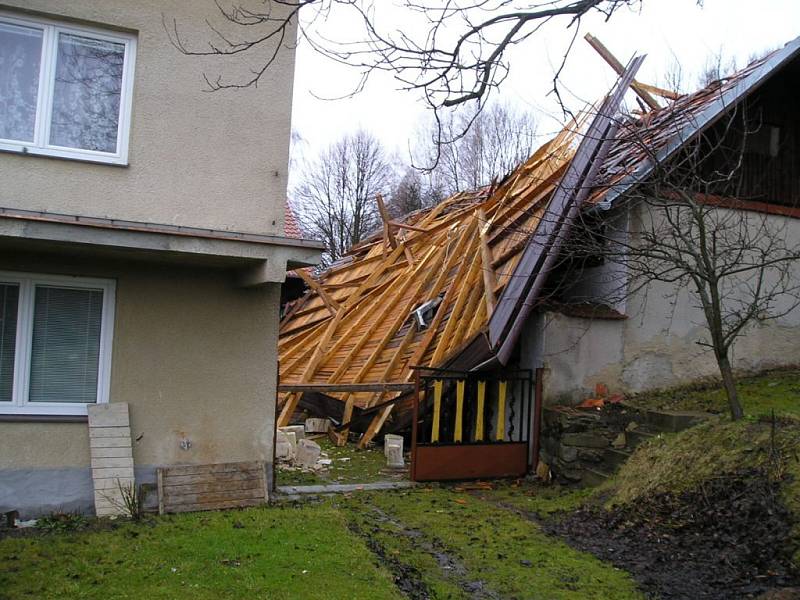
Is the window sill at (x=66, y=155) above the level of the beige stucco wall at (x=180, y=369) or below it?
above

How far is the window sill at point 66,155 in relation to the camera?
6930 mm

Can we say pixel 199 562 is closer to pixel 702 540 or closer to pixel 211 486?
pixel 211 486

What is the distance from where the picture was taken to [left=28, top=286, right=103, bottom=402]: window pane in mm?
7250

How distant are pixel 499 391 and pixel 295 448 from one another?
10.4 ft

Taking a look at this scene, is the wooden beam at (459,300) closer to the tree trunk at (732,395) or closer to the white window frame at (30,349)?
the tree trunk at (732,395)

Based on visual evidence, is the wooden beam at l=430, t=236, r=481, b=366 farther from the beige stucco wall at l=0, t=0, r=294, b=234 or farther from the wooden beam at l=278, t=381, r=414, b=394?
the beige stucco wall at l=0, t=0, r=294, b=234

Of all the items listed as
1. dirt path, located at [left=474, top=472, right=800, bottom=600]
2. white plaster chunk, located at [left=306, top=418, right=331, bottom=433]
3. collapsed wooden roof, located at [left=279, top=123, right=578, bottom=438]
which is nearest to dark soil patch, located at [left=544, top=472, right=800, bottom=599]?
dirt path, located at [left=474, top=472, right=800, bottom=600]

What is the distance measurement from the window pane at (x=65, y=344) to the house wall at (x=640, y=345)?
19.5ft

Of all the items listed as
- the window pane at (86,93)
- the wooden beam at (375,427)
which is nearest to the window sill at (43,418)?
the window pane at (86,93)

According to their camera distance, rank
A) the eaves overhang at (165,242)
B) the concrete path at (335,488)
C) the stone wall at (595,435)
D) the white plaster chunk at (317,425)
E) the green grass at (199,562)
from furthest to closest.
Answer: the white plaster chunk at (317,425)
the stone wall at (595,435)
the concrete path at (335,488)
the eaves overhang at (165,242)
the green grass at (199,562)

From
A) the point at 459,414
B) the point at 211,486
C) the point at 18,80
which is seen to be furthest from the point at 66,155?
the point at 459,414

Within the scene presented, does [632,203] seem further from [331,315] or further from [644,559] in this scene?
[331,315]

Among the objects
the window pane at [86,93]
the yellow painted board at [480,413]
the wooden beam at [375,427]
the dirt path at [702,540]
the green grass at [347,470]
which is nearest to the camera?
the dirt path at [702,540]

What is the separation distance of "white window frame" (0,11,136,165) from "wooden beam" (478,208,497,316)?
235 inches
